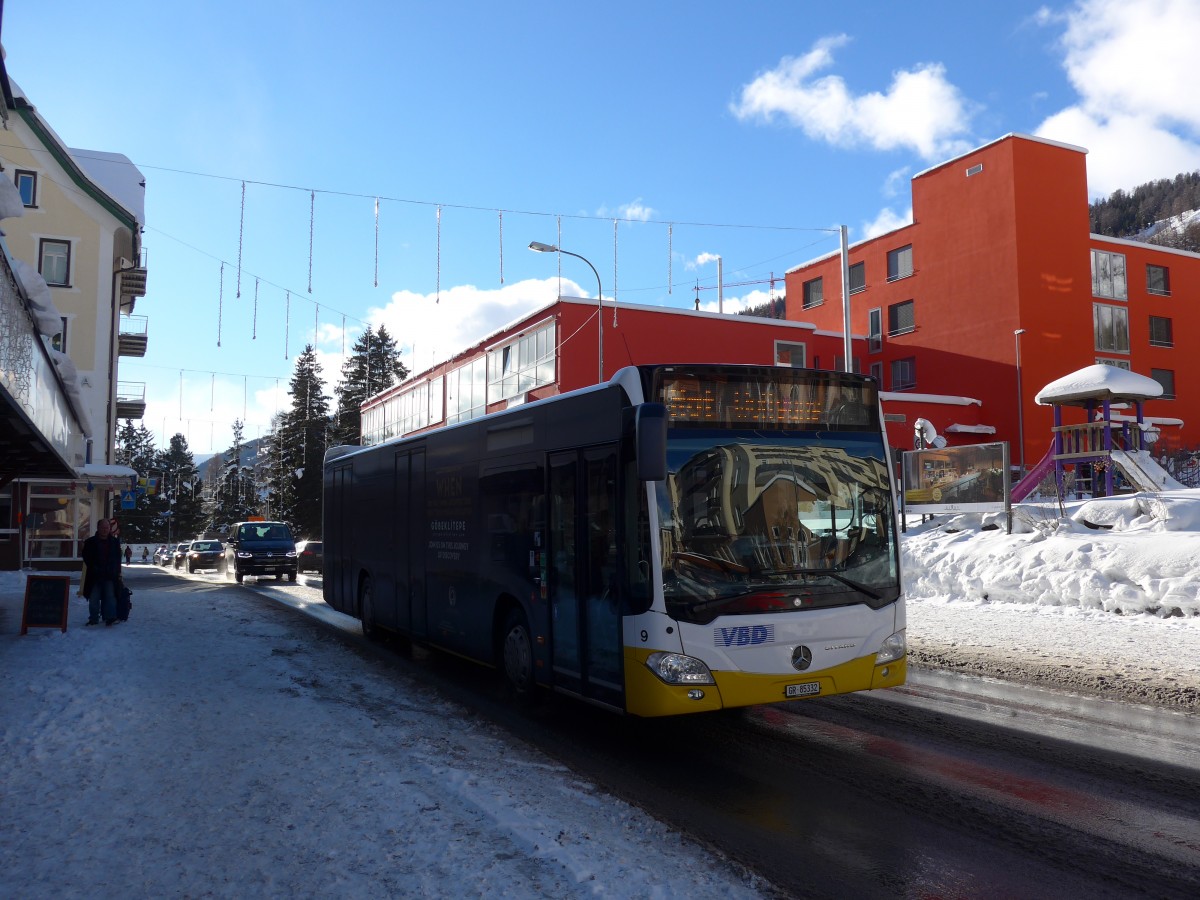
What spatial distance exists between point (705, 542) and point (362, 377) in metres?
77.7

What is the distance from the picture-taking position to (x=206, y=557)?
146 feet

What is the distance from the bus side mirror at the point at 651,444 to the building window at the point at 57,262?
3947cm

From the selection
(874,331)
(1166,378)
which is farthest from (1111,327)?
(874,331)

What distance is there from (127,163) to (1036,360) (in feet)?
142

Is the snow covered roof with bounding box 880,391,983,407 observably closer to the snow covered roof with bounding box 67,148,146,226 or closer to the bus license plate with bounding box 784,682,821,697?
the bus license plate with bounding box 784,682,821,697

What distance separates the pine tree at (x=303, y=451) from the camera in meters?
73.2

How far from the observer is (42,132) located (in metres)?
36.4

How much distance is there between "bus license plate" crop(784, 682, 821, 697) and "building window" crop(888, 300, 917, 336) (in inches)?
1616

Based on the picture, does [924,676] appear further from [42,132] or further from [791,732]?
[42,132]

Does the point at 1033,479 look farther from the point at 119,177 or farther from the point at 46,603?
the point at 119,177

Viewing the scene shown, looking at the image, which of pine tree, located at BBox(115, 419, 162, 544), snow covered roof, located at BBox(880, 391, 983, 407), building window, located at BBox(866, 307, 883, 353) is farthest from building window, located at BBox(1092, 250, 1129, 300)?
pine tree, located at BBox(115, 419, 162, 544)

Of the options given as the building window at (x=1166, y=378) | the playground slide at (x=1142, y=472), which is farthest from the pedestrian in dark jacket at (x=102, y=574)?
the building window at (x=1166, y=378)

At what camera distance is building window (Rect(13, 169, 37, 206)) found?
37.1 meters

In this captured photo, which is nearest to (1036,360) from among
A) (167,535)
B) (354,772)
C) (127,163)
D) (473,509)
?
(473,509)
